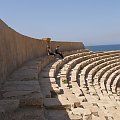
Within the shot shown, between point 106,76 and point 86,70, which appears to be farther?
point 106,76

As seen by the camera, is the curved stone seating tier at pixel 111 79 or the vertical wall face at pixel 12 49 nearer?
the vertical wall face at pixel 12 49

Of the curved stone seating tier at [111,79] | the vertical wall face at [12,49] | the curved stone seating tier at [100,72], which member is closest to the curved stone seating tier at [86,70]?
the curved stone seating tier at [100,72]

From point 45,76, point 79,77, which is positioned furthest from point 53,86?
point 79,77

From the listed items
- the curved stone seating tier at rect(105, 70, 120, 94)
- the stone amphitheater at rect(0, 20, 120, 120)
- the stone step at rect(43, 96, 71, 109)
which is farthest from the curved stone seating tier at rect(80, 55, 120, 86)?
the stone step at rect(43, 96, 71, 109)

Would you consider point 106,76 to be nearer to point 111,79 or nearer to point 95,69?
point 111,79

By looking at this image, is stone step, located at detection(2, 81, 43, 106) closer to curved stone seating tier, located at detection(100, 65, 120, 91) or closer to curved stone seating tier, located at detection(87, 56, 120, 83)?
curved stone seating tier, located at detection(100, 65, 120, 91)

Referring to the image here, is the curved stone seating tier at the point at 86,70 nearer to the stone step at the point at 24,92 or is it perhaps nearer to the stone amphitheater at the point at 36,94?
the stone amphitheater at the point at 36,94

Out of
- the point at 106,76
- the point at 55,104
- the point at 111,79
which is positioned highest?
the point at 55,104

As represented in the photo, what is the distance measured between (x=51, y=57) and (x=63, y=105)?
1097 centimetres

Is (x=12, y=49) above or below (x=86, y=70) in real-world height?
above

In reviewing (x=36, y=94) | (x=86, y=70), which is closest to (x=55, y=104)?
(x=36, y=94)

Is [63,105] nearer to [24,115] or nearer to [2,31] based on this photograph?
[24,115]

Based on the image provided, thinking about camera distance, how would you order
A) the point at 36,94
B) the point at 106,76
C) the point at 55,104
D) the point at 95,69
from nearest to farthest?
the point at 36,94 < the point at 55,104 < the point at 106,76 < the point at 95,69

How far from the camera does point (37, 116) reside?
186 inches
